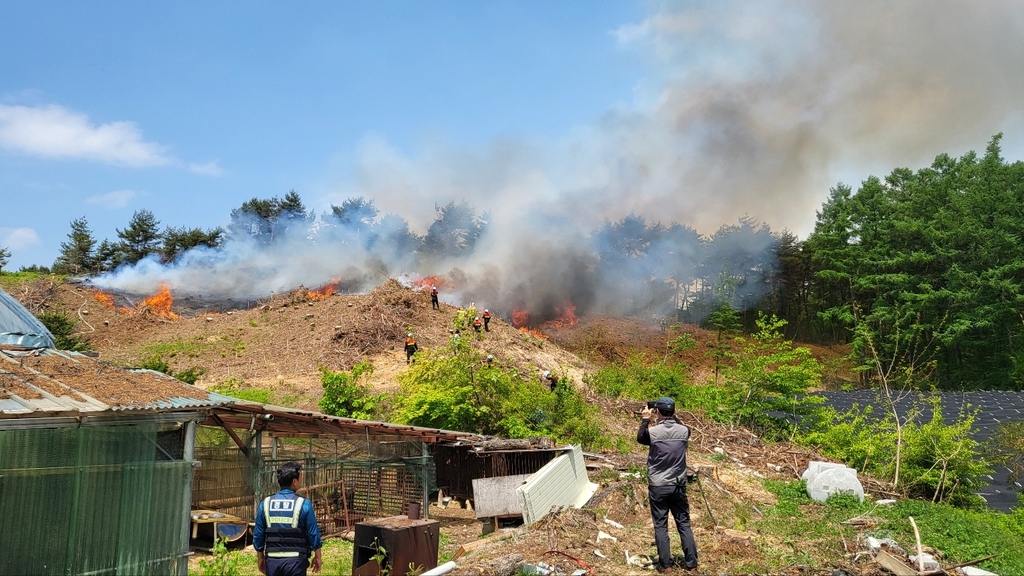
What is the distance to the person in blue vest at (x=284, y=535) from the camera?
5.45m

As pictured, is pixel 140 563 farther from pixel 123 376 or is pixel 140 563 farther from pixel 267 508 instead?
pixel 267 508

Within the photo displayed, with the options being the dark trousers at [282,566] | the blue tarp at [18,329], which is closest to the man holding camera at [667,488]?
the dark trousers at [282,566]

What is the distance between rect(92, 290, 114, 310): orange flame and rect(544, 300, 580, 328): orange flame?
26013mm

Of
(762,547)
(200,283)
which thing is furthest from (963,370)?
(200,283)

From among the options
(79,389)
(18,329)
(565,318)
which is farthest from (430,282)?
(79,389)

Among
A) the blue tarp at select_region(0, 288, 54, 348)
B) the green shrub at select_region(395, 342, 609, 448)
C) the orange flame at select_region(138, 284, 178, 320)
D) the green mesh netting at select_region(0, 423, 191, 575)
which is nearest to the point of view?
the green mesh netting at select_region(0, 423, 191, 575)

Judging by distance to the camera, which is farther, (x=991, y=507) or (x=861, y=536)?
(x=991, y=507)

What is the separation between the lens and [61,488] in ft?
22.1

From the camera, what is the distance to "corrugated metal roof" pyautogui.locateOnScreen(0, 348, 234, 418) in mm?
6520

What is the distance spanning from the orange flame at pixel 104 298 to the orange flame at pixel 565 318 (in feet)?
85.3

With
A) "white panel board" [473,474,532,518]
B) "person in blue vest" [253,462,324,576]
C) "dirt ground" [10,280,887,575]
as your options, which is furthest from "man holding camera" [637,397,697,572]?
"white panel board" [473,474,532,518]

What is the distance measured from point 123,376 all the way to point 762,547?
26.5 ft

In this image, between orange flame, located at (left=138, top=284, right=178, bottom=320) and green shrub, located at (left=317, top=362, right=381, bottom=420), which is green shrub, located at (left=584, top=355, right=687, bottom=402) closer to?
green shrub, located at (left=317, top=362, right=381, bottom=420)

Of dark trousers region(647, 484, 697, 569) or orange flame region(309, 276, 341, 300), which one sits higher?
orange flame region(309, 276, 341, 300)
